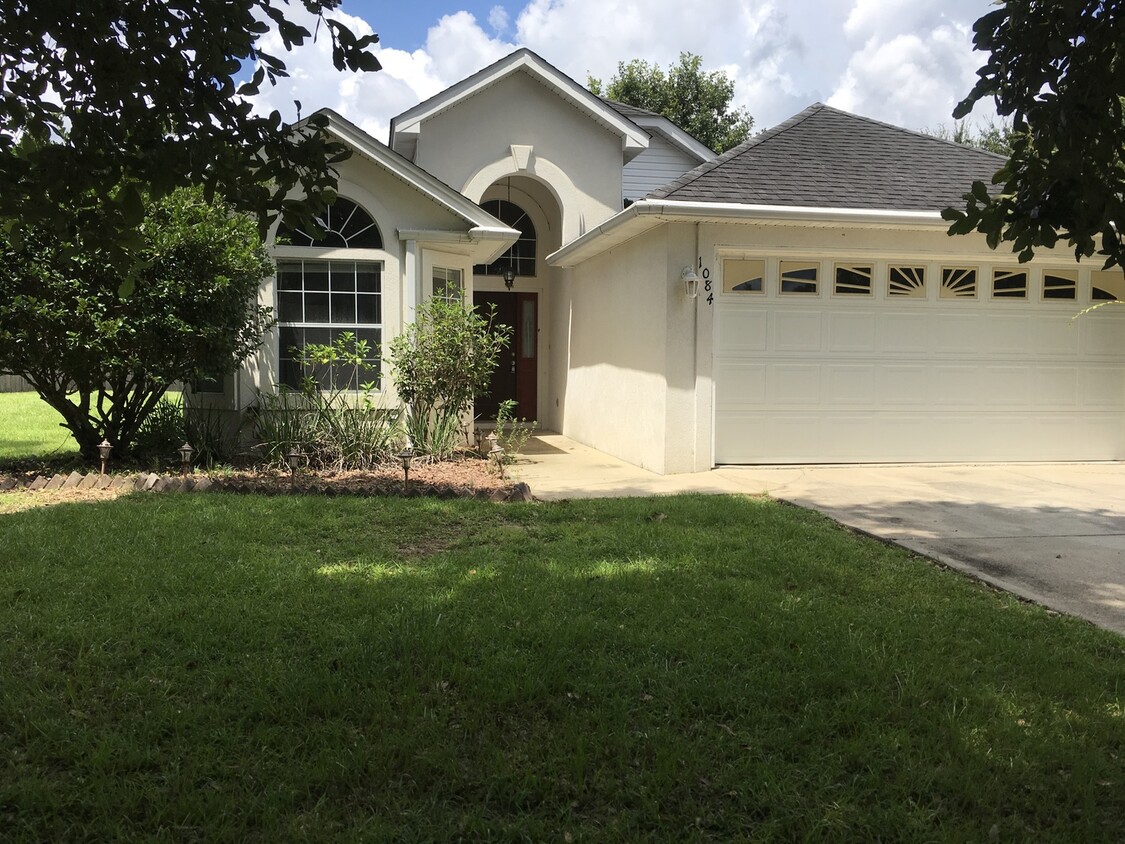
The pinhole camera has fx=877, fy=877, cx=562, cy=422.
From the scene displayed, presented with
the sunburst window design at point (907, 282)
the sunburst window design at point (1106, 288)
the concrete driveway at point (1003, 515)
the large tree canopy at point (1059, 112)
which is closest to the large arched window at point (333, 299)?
the concrete driveway at point (1003, 515)

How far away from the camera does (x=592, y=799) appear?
296 cm

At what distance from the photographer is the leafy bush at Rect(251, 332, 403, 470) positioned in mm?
9578

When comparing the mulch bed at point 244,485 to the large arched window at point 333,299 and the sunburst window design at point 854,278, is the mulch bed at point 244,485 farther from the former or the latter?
the sunburst window design at point 854,278

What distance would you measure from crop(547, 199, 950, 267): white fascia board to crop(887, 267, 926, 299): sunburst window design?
664 millimetres

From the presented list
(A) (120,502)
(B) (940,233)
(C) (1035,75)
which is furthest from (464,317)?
(C) (1035,75)

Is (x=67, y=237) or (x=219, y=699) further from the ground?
(x=67, y=237)

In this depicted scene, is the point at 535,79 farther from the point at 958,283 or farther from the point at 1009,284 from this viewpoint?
the point at 1009,284

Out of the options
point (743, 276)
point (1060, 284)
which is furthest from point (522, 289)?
point (1060, 284)

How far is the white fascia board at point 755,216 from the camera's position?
9047mm

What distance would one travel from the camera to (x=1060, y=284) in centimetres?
1084

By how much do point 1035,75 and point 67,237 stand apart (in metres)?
3.84

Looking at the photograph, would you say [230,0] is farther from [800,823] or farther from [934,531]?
[934,531]

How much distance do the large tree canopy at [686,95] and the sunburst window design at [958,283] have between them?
21632mm

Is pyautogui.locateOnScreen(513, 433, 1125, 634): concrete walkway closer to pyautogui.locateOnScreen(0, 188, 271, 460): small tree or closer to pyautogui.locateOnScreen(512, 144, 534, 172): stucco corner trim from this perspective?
pyautogui.locateOnScreen(0, 188, 271, 460): small tree
